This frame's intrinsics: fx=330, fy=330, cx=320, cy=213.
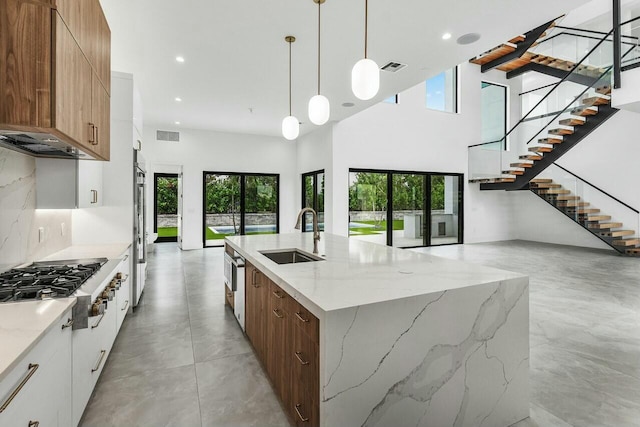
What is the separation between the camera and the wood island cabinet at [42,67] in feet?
4.97

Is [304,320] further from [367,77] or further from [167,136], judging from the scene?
[167,136]

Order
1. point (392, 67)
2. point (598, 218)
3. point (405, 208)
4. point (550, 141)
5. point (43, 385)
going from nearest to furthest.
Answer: point (43, 385)
point (392, 67)
point (550, 141)
point (598, 218)
point (405, 208)

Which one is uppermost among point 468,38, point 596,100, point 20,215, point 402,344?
point 596,100

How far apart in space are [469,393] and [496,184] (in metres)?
8.67

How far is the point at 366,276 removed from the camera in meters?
2.01

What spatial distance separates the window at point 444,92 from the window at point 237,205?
16.0ft

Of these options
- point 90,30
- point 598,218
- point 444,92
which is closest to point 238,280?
point 90,30

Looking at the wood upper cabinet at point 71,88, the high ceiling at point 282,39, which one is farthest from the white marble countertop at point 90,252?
the high ceiling at point 282,39

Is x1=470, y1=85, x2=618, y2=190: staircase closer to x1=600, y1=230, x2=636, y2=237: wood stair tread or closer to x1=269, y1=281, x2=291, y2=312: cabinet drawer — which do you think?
x1=600, y1=230, x2=636, y2=237: wood stair tread

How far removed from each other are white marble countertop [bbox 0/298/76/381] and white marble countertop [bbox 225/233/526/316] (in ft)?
3.47

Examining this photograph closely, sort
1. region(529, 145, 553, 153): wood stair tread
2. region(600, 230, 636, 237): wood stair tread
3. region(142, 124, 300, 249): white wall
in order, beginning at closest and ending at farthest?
region(600, 230, 636, 237): wood stair tread < region(529, 145, 553, 153): wood stair tread < region(142, 124, 300, 249): white wall

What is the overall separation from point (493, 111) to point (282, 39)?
882 centimetres

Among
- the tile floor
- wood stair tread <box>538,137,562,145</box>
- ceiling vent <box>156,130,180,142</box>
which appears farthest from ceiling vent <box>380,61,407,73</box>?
ceiling vent <box>156,130,180,142</box>

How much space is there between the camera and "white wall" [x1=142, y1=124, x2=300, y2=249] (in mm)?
8414
